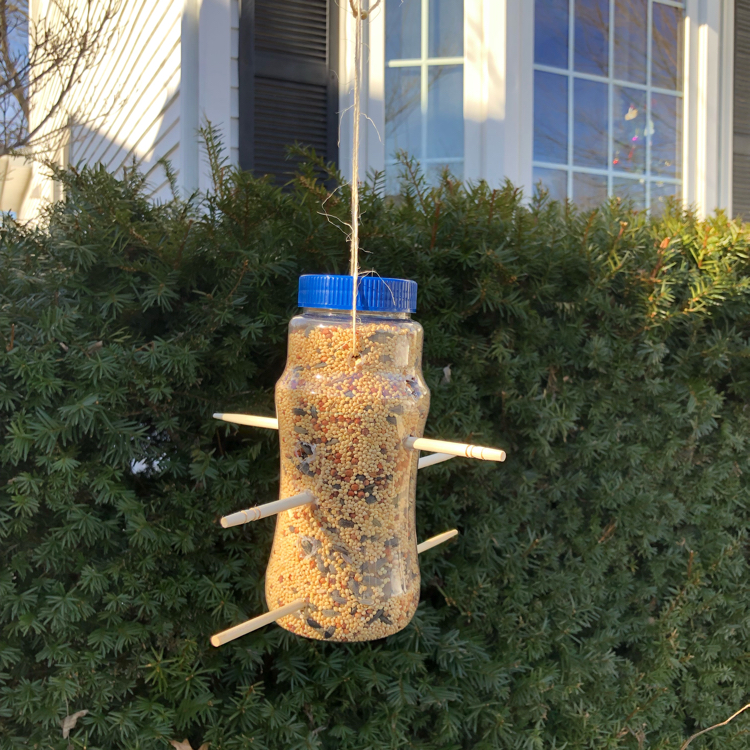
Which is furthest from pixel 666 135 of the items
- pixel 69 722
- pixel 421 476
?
pixel 69 722

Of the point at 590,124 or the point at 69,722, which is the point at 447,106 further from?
the point at 69,722

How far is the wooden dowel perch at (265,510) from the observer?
2.89ft

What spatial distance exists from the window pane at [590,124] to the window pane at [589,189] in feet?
0.21

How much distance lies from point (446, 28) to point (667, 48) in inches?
58.9

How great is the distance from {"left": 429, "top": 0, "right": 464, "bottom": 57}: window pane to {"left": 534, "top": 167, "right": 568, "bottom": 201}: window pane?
71 centimetres

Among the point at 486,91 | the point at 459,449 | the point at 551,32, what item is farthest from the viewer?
the point at 551,32

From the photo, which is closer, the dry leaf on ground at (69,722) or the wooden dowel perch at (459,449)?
the wooden dowel perch at (459,449)

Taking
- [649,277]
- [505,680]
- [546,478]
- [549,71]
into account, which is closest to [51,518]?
[505,680]

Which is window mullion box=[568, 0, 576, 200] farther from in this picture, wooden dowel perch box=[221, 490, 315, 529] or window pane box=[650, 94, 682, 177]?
wooden dowel perch box=[221, 490, 315, 529]

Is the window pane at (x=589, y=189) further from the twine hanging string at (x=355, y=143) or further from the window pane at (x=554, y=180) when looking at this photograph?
the twine hanging string at (x=355, y=143)

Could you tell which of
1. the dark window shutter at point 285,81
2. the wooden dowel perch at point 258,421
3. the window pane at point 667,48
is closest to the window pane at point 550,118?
the window pane at point 667,48

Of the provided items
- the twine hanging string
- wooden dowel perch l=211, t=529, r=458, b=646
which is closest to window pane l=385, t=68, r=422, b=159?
the twine hanging string

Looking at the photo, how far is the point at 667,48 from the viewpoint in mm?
3783

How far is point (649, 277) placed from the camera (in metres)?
2.19
